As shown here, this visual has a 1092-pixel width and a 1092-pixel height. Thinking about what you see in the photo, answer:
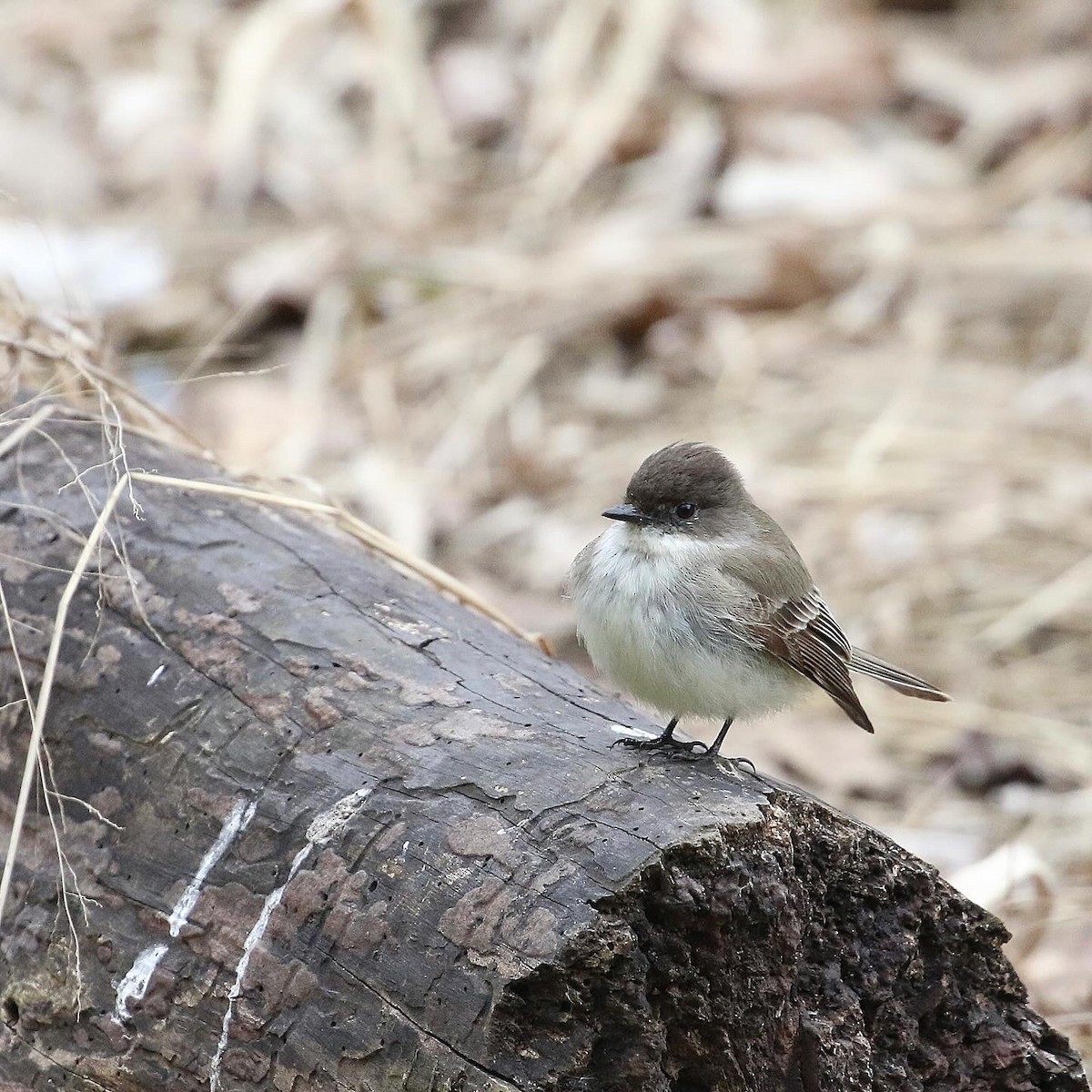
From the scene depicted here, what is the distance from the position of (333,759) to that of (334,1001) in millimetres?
435

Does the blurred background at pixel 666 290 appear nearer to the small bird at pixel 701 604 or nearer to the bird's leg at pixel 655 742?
the small bird at pixel 701 604

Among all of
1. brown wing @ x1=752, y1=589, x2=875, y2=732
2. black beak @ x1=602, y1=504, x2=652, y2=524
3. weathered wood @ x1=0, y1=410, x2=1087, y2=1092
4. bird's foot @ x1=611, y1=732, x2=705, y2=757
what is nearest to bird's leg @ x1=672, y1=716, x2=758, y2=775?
bird's foot @ x1=611, y1=732, x2=705, y2=757

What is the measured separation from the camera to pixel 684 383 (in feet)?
22.4

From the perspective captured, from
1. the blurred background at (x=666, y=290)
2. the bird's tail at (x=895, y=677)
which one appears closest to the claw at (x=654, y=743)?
the bird's tail at (x=895, y=677)

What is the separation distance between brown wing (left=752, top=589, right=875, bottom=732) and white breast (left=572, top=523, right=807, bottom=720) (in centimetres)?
4

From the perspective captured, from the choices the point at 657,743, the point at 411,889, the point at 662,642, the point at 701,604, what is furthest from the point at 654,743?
the point at 411,889

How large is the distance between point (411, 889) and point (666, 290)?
4.93 meters

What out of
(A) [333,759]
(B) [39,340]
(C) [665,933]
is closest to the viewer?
(C) [665,933]

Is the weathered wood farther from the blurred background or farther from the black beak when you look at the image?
the blurred background

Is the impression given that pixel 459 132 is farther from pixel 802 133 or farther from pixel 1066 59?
pixel 1066 59

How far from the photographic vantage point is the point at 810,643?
346 cm

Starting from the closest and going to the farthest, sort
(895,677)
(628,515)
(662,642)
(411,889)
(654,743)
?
(411,889)
(654,743)
(662,642)
(628,515)
(895,677)

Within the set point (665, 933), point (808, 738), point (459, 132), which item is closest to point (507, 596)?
point (808, 738)

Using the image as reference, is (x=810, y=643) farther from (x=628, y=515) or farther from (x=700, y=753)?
(x=700, y=753)
